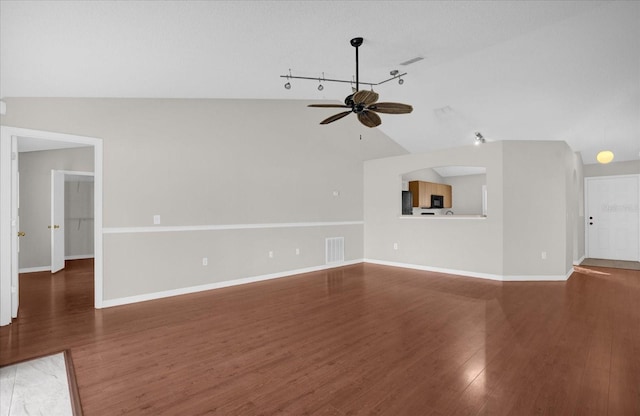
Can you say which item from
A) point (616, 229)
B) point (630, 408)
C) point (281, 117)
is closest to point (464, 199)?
point (616, 229)

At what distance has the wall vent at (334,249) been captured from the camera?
6.73 m

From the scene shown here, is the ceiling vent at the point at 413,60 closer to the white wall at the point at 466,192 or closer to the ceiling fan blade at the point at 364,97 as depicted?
the ceiling fan blade at the point at 364,97

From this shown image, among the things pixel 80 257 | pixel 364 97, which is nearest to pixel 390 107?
pixel 364 97

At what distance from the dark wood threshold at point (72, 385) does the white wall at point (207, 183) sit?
4.96 feet

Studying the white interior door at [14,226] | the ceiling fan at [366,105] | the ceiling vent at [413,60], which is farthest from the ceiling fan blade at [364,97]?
the white interior door at [14,226]

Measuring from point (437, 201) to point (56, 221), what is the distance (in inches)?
380

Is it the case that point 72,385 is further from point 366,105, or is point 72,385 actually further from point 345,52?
point 345,52

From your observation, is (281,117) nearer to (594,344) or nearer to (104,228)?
(104,228)

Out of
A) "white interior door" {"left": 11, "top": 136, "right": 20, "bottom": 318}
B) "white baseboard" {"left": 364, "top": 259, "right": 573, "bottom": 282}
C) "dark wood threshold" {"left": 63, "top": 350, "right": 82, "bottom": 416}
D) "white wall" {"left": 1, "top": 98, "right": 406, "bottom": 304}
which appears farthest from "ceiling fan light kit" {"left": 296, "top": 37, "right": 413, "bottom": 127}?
A: "white baseboard" {"left": 364, "top": 259, "right": 573, "bottom": 282}

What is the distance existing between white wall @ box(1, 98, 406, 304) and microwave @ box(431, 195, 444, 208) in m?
3.34

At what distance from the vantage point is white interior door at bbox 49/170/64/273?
6203mm

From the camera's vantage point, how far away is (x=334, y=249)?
6852 millimetres

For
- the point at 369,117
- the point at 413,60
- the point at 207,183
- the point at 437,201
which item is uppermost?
the point at 413,60

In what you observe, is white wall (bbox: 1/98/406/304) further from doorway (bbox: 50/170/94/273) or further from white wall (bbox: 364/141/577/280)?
doorway (bbox: 50/170/94/273)
